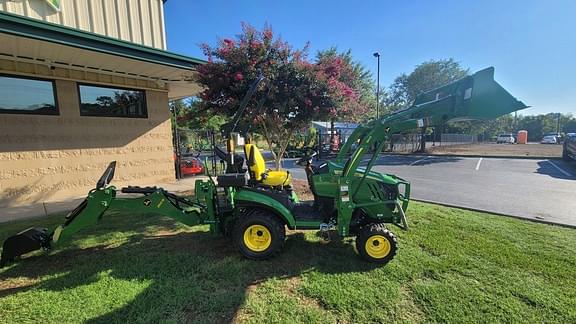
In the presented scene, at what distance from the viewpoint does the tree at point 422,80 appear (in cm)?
3459

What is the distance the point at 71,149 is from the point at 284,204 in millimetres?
6729

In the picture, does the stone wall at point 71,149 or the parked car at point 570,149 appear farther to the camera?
the parked car at point 570,149

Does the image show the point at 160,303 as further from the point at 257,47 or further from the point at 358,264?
the point at 257,47

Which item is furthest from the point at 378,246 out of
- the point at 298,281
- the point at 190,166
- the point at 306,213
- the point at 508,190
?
the point at 190,166

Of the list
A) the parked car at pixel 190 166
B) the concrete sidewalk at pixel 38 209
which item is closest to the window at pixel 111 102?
the concrete sidewalk at pixel 38 209

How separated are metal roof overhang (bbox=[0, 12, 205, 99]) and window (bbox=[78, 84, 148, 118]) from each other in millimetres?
580

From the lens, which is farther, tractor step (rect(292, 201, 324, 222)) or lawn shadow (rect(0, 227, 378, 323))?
tractor step (rect(292, 201, 324, 222))

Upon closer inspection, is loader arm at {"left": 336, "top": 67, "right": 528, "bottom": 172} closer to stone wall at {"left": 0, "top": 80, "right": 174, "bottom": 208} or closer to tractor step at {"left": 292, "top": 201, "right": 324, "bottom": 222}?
tractor step at {"left": 292, "top": 201, "right": 324, "bottom": 222}

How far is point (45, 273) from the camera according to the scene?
3131 mm

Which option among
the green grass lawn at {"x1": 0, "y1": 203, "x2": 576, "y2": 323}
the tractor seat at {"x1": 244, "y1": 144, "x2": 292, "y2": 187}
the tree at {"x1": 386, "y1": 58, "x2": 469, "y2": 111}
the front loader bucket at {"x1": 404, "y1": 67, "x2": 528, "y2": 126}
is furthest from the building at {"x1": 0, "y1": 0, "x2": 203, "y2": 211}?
the tree at {"x1": 386, "y1": 58, "x2": 469, "y2": 111}

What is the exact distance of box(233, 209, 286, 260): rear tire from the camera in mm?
3373

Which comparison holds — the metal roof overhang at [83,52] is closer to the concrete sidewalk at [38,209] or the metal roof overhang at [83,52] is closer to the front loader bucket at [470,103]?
the concrete sidewalk at [38,209]

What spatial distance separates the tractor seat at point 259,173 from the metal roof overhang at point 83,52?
3.84m

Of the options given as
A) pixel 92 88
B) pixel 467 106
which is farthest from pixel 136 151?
pixel 467 106
